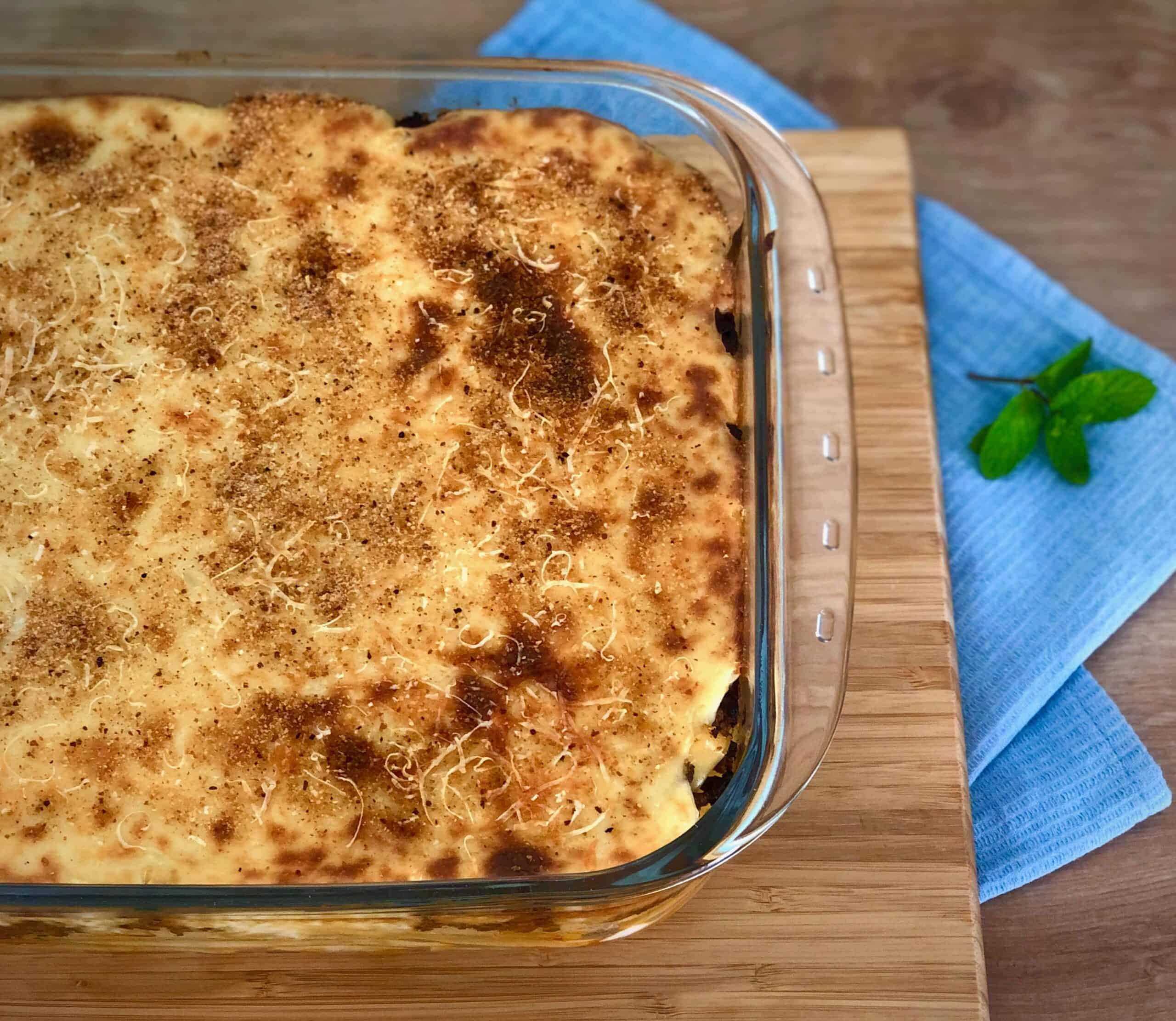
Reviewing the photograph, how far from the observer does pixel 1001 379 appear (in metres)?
1.65

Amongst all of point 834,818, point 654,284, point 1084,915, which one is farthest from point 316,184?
point 1084,915

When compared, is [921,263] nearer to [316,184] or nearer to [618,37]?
[618,37]

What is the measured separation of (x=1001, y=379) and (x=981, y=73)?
0.61 meters

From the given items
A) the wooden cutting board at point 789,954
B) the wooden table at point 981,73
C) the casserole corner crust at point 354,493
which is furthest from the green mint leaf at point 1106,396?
the casserole corner crust at point 354,493

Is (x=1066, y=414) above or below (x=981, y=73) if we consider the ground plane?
below

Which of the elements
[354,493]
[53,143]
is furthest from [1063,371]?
[53,143]

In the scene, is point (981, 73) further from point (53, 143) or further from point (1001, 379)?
point (53, 143)

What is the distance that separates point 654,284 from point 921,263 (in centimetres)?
53

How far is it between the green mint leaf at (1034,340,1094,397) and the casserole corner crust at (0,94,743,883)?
0.52 meters

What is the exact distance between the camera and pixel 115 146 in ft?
4.77

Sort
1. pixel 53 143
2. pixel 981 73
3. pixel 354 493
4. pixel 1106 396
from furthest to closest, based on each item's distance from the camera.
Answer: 1. pixel 981 73
2. pixel 1106 396
3. pixel 53 143
4. pixel 354 493

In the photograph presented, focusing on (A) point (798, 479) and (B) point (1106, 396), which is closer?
(A) point (798, 479)

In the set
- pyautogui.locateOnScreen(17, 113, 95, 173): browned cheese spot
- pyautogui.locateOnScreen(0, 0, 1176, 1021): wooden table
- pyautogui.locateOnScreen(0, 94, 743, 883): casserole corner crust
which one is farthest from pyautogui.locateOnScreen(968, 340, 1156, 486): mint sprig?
pyautogui.locateOnScreen(17, 113, 95, 173): browned cheese spot

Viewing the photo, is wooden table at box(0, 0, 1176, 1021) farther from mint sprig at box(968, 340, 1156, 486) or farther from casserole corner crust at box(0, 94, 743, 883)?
casserole corner crust at box(0, 94, 743, 883)
